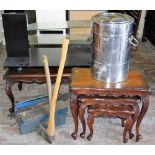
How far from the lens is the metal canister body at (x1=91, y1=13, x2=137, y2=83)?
1362 millimetres

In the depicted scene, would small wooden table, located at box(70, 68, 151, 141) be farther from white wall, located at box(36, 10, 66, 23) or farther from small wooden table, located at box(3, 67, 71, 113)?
white wall, located at box(36, 10, 66, 23)

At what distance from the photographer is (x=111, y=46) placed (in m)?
1.40

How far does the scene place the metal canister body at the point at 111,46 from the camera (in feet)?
4.47

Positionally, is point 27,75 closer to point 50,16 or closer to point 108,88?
point 108,88

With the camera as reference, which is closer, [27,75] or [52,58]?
[27,75]

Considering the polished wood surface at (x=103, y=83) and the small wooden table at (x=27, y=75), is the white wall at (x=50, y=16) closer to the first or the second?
the small wooden table at (x=27, y=75)

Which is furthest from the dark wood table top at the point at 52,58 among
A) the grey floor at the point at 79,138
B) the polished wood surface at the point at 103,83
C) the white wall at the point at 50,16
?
the white wall at the point at 50,16

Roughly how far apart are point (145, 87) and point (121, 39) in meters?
0.37

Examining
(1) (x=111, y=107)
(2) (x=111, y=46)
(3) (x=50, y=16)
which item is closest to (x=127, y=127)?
(1) (x=111, y=107)

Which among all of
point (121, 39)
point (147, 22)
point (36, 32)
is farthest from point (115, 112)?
point (147, 22)

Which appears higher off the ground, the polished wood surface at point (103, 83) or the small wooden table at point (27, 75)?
the polished wood surface at point (103, 83)

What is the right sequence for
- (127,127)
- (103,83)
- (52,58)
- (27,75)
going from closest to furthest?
(103,83), (127,127), (27,75), (52,58)
